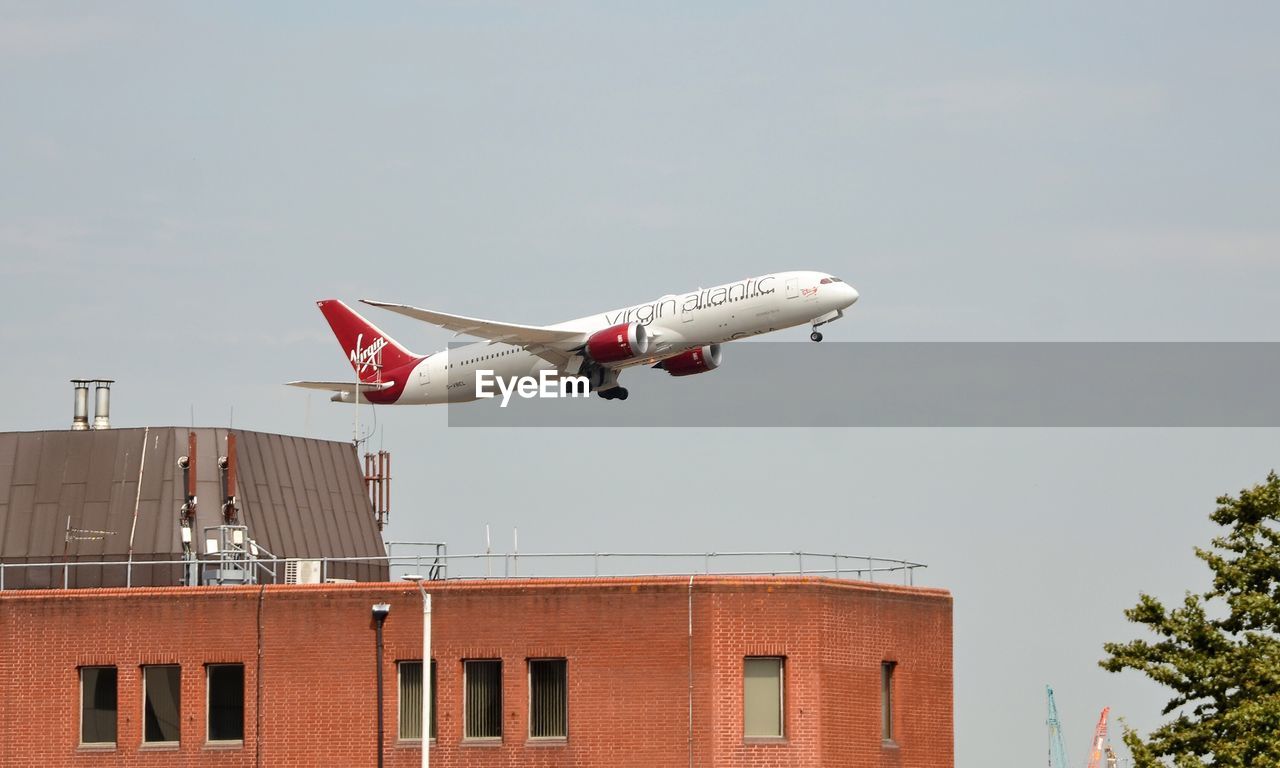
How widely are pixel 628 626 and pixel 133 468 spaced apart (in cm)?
1604

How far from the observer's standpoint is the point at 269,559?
164 ft

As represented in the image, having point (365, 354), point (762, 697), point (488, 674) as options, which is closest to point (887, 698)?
point (762, 697)

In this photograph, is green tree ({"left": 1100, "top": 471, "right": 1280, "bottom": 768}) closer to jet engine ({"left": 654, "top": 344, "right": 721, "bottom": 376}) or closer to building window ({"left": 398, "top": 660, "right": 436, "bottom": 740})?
building window ({"left": 398, "top": 660, "right": 436, "bottom": 740})

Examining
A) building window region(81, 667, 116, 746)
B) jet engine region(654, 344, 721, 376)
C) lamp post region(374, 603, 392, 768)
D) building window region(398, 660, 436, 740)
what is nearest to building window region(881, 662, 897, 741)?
building window region(398, 660, 436, 740)

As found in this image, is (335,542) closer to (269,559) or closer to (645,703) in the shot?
(269,559)

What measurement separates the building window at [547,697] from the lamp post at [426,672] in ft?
7.02

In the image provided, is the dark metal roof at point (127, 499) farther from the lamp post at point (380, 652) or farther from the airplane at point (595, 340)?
the airplane at point (595, 340)

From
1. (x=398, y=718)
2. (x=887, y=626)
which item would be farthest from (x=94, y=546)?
(x=887, y=626)

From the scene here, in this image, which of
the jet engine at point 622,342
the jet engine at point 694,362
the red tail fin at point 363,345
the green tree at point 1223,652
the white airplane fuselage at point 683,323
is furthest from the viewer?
the red tail fin at point 363,345

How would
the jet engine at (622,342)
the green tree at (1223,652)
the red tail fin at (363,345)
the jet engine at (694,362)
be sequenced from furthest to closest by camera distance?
1. the red tail fin at (363,345)
2. the jet engine at (694,362)
3. the jet engine at (622,342)
4. the green tree at (1223,652)

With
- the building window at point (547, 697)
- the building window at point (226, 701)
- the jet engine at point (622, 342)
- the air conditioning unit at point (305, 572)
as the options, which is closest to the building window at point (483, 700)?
the building window at point (547, 697)

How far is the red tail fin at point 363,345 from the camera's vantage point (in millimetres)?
87438

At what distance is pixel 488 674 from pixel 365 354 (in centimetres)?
4654

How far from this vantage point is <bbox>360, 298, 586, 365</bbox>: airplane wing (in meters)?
76.7
